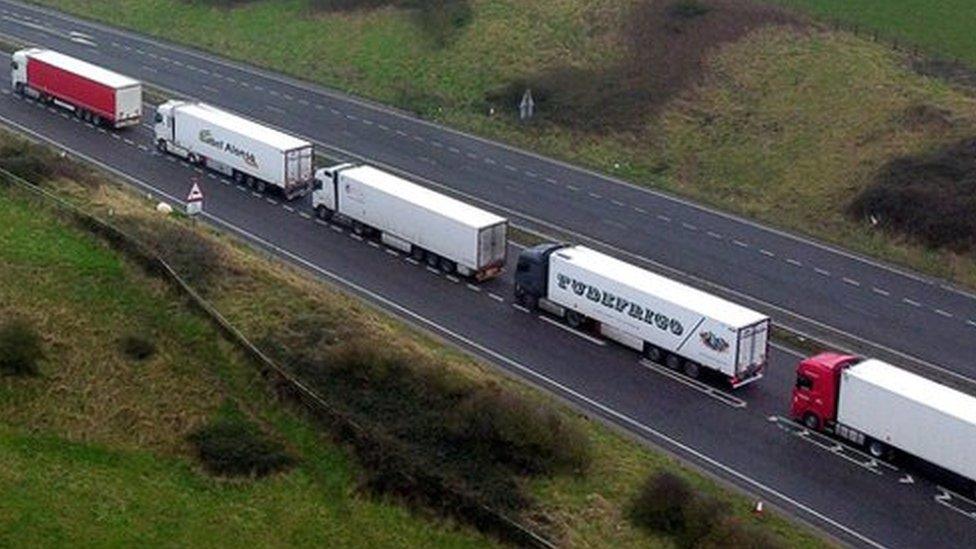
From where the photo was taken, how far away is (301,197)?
6344 centimetres

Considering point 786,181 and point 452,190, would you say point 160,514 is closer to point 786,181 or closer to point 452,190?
point 452,190

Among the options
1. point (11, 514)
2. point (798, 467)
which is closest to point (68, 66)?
point (11, 514)

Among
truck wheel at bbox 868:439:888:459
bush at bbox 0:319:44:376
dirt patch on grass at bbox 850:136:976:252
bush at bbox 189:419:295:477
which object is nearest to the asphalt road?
dirt patch on grass at bbox 850:136:976:252

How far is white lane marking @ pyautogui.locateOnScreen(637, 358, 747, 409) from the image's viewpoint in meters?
44.5

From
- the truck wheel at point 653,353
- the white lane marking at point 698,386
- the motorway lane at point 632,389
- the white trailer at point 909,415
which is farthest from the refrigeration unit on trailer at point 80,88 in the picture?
the white trailer at point 909,415

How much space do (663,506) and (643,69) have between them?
49770 millimetres

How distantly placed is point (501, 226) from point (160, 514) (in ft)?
74.1

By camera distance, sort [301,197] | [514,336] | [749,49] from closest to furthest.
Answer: [514,336] < [301,197] < [749,49]

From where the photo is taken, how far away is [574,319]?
49.7m

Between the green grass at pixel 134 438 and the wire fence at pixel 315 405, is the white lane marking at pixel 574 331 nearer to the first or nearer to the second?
the wire fence at pixel 315 405

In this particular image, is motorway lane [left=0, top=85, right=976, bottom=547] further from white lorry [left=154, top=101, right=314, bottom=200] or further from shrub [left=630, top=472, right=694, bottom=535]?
shrub [left=630, top=472, right=694, bottom=535]

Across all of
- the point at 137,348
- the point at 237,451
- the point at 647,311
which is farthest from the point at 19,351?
the point at 647,311

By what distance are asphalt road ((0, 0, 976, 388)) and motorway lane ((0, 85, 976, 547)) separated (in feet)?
19.3

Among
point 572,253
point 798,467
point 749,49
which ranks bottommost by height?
point 798,467
